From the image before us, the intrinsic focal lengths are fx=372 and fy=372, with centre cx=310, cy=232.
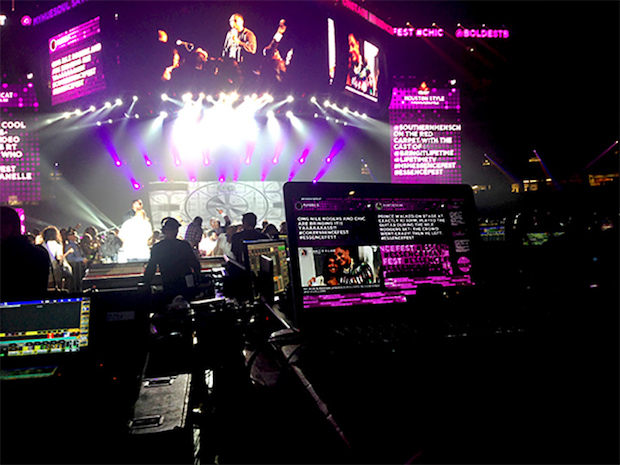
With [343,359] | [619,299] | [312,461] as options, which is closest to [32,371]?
[312,461]

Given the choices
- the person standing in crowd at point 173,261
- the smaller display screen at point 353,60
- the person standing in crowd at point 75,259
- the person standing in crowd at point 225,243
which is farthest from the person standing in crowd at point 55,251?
the smaller display screen at point 353,60

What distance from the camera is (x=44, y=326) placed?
5.57 ft

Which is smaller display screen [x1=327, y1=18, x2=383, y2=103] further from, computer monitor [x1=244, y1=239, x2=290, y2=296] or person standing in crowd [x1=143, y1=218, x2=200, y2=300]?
computer monitor [x1=244, y1=239, x2=290, y2=296]

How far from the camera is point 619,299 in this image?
1.08 m

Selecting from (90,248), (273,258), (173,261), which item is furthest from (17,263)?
(90,248)

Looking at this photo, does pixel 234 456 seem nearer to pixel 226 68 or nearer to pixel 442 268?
pixel 442 268

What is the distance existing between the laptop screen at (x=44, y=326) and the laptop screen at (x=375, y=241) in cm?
115

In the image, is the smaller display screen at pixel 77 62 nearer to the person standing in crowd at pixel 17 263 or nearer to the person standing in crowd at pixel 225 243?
the person standing in crowd at pixel 225 243

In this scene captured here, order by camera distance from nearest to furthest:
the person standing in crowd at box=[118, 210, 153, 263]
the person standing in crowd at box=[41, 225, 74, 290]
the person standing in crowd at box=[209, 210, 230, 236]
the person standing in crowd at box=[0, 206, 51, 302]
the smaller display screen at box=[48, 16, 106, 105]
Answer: the person standing in crowd at box=[0, 206, 51, 302] → the smaller display screen at box=[48, 16, 106, 105] → the person standing in crowd at box=[41, 225, 74, 290] → the person standing in crowd at box=[118, 210, 153, 263] → the person standing in crowd at box=[209, 210, 230, 236]

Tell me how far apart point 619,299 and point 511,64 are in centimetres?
1008

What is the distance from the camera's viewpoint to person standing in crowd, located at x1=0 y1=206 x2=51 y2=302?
10.0 feet

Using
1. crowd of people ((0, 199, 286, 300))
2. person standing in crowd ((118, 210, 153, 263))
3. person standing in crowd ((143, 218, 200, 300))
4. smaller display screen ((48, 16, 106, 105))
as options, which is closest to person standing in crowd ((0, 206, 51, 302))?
crowd of people ((0, 199, 286, 300))

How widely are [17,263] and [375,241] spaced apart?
3207 millimetres

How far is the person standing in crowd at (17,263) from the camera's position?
10.0ft
